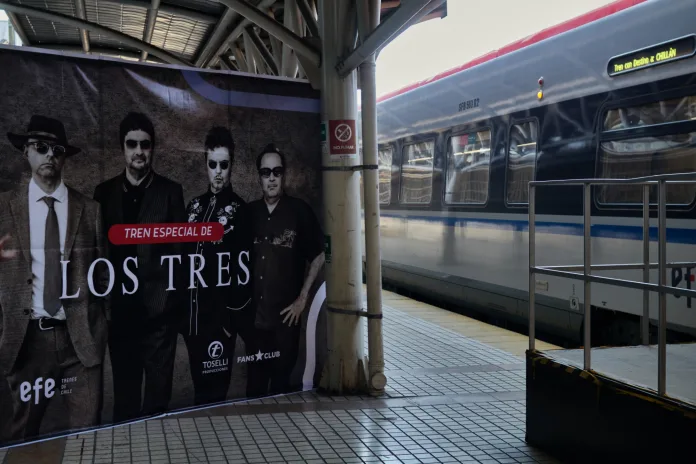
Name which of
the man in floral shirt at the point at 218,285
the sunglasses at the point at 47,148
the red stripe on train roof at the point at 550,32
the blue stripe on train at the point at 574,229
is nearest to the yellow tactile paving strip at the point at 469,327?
the blue stripe on train at the point at 574,229

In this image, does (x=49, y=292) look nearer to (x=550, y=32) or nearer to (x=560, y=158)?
(x=560, y=158)

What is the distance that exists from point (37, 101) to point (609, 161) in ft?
17.3

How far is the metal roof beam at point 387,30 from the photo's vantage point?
16.8 ft

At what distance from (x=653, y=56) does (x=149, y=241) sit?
15.6ft

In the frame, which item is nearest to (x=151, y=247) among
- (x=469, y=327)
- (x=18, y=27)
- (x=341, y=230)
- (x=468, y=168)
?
(x=341, y=230)

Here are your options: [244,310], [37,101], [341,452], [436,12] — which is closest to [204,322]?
[244,310]

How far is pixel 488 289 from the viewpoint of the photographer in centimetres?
982

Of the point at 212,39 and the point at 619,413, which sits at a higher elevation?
the point at 212,39

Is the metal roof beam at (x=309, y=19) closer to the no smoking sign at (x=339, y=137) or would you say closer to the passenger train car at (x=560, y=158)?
the no smoking sign at (x=339, y=137)

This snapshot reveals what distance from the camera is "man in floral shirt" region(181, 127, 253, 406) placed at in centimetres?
586

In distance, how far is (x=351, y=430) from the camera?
545 cm

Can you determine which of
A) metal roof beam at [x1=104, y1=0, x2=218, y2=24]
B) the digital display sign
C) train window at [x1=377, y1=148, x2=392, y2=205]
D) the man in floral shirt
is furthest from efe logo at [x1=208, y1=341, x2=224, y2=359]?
train window at [x1=377, y1=148, x2=392, y2=205]

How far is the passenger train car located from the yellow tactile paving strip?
0.23m

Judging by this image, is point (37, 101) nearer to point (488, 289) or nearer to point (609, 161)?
point (609, 161)
